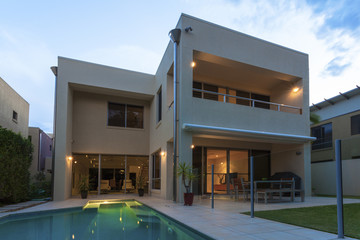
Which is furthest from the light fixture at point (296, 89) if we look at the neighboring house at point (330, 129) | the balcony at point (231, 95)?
the neighboring house at point (330, 129)

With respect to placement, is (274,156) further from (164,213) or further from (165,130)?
(164,213)

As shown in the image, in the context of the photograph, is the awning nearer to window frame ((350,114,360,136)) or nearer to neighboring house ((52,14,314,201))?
neighboring house ((52,14,314,201))

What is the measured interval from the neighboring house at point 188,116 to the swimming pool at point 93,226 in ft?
8.63

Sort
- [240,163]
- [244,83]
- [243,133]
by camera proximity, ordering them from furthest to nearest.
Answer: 1. [244,83]
2. [240,163]
3. [243,133]

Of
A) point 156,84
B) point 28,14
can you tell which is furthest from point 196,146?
point 28,14

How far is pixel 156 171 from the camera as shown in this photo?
44.1ft

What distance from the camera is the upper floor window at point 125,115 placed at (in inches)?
569

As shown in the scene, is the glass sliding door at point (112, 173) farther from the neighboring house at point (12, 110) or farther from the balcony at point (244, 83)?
the balcony at point (244, 83)

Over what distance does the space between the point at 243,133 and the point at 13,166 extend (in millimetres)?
8874

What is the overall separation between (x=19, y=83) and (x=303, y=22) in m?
A: 79.4

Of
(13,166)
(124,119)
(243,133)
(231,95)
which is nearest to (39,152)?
(124,119)

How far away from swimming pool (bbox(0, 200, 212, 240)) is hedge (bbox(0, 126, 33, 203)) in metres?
2.38

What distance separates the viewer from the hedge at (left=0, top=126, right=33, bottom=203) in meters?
9.62

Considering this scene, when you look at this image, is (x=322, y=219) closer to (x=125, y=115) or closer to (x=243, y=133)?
(x=243, y=133)
